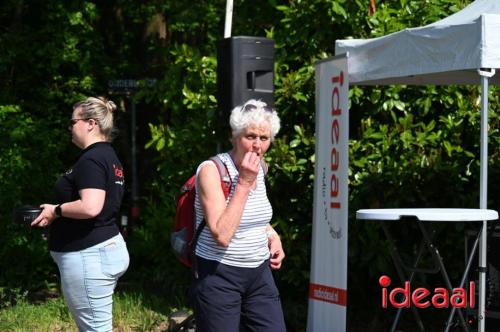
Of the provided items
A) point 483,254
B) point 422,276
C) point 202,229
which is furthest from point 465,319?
point 202,229

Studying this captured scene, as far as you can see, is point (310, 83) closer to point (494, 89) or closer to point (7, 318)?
point (494, 89)

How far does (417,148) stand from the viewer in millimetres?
7777

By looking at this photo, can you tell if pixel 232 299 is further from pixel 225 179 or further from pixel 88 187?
pixel 88 187

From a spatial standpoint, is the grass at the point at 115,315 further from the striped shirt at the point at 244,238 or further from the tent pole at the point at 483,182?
the striped shirt at the point at 244,238

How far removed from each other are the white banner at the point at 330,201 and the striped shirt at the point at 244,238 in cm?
189

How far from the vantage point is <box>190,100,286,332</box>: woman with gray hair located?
402cm

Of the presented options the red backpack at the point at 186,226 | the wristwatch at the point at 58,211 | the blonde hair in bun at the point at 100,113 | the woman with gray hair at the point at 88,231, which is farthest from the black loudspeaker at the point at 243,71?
the red backpack at the point at 186,226

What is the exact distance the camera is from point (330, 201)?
622 cm

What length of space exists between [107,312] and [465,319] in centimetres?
247

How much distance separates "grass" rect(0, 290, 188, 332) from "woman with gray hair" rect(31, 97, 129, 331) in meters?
3.20

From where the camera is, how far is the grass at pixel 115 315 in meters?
7.91

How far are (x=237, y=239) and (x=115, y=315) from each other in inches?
165

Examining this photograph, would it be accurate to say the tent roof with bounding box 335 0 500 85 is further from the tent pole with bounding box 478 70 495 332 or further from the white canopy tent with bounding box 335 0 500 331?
the tent pole with bounding box 478 70 495 332

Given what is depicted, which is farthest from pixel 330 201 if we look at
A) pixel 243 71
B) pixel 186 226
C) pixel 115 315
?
pixel 115 315
